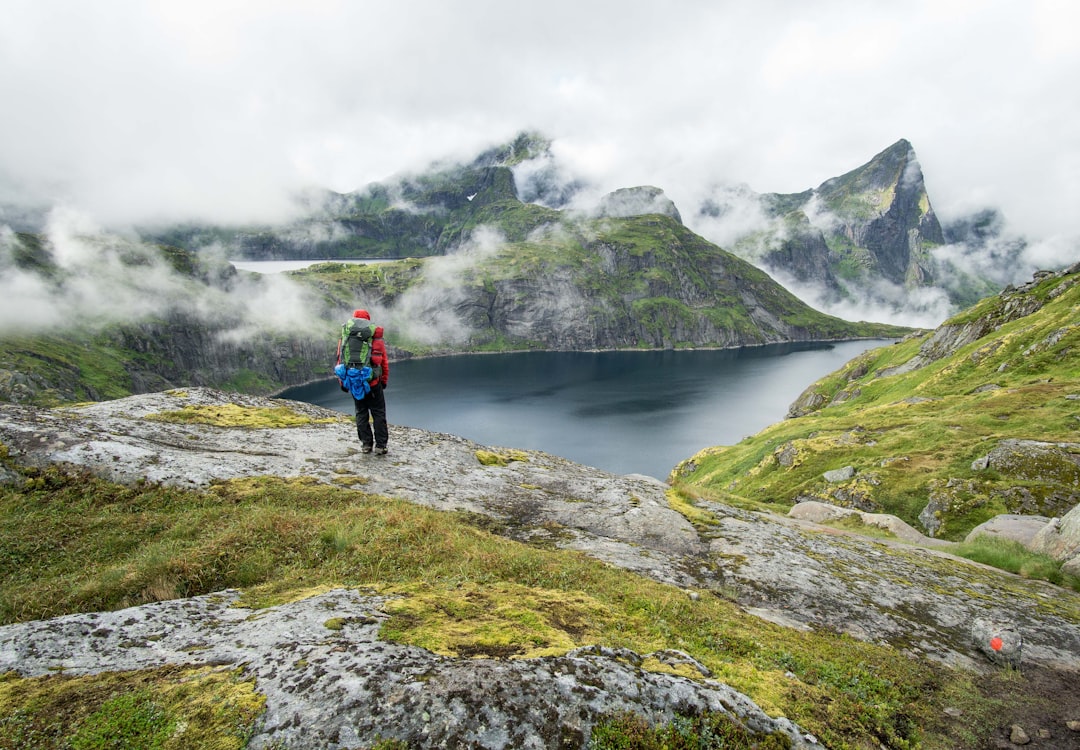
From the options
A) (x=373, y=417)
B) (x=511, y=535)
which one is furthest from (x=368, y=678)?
(x=373, y=417)

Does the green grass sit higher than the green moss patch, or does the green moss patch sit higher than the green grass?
the green moss patch

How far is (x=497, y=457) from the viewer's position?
2111cm

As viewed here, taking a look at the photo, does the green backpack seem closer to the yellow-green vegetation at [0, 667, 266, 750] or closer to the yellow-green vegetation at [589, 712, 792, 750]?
the yellow-green vegetation at [0, 667, 266, 750]

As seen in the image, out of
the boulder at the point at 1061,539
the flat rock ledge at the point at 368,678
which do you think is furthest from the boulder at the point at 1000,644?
the boulder at the point at 1061,539

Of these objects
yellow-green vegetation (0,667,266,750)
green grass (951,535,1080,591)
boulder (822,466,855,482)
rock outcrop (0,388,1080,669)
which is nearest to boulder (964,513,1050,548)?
green grass (951,535,1080,591)

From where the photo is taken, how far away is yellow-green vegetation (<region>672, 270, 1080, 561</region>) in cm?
2927

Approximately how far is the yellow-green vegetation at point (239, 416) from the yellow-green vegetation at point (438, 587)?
771cm

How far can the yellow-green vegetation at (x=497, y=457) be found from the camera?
67.6ft

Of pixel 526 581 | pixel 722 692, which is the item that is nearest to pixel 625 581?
pixel 526 581

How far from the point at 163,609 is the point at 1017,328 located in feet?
294

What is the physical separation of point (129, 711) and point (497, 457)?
16.8m

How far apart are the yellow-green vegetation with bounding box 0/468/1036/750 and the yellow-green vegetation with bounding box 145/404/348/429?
7.71 m

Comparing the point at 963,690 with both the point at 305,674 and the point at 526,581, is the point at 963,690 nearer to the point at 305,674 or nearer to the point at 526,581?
the point at 526,581

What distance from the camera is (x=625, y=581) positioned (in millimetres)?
10180
